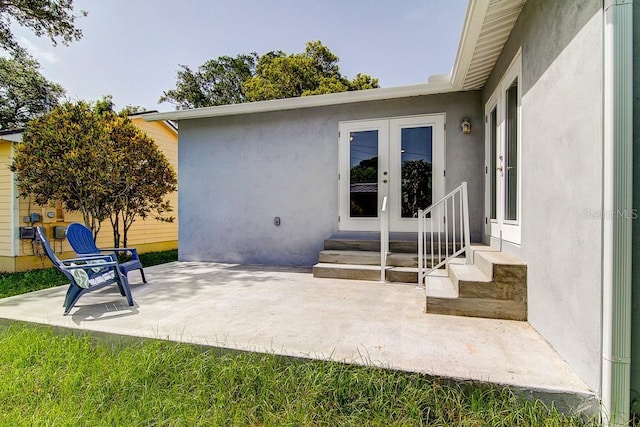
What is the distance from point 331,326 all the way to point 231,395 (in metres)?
1.07

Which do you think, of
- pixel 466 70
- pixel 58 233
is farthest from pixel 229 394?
pixel 58 233

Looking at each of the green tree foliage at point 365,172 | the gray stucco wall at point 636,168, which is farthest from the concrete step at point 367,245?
the gray stucco wall at point 636,168

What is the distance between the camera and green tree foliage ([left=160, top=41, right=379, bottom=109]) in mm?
15828

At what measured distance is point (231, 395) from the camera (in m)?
2.04

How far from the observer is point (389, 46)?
404 inches

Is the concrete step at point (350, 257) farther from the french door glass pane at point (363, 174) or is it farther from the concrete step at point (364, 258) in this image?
the french door glass pane at point (363, 174)

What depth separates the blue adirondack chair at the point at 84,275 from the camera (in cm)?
322

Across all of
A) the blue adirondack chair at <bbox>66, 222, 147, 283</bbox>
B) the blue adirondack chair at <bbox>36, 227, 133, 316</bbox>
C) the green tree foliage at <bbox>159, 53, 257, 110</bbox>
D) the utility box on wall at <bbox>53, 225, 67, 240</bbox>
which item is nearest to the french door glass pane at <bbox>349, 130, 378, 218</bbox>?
the blue adirondack chair at <bbox>66, 222, 147, 283</bbox>

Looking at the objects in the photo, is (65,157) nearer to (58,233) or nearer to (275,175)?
(58,233)

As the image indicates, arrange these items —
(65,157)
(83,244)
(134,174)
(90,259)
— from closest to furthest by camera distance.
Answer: (90,259)
(83,244)
(65,157)
(134,174)

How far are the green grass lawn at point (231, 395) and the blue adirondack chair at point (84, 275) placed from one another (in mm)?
842

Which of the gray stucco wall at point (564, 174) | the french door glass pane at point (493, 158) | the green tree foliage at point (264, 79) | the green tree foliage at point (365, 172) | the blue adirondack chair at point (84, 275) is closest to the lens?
the gray stucco wall at point (564, 174)

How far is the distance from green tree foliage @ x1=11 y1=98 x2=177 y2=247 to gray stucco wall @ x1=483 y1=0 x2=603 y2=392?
7.43 m

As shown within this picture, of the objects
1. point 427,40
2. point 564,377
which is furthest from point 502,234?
point 427,40
